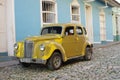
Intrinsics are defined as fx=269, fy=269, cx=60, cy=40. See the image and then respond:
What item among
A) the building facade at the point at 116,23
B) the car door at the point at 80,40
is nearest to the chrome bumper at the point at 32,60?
the car door at the point at 80,40

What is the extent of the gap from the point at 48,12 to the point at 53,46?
571 cm

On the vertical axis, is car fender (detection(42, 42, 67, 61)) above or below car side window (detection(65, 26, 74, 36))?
below

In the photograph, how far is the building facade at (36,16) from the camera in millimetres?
12641

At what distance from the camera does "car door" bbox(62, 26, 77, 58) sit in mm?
10469

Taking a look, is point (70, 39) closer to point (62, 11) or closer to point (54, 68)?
point (54, 68)

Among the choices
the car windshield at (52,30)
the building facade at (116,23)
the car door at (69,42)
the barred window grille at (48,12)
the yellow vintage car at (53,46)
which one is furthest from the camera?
the building facade at (116,23)

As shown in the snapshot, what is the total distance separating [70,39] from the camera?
35.3 ft

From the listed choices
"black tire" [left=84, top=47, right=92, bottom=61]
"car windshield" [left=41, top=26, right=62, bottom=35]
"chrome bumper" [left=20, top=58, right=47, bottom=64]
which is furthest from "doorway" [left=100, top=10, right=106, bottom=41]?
"chrome bumper" [left=20, top=58, right=47, bottom=64]

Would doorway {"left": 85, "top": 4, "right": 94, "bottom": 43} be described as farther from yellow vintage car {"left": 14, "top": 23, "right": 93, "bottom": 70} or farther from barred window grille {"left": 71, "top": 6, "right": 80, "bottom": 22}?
yellow vintage car {"left": 14, "top": 23, "right": 93, "bottom": 70}

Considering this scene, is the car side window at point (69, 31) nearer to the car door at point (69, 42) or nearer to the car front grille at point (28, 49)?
the car door at point (69, 42)

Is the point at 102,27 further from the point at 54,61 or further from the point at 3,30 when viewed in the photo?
the point at 54,61

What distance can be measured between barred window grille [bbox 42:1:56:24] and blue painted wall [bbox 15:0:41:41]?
77cm

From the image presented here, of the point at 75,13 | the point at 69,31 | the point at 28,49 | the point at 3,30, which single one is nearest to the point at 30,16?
the point at 3,30

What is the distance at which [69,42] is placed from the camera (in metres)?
10.7
